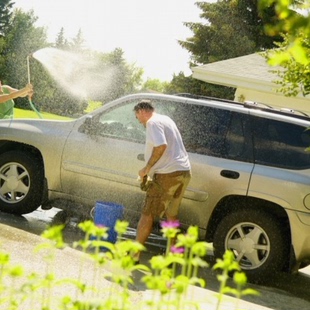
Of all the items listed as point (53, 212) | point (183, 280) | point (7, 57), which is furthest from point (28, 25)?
point (183, 280)

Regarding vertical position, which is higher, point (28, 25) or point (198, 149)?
point (28, 25)

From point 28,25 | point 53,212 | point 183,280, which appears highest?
point 28,25

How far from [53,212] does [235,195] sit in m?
3.12

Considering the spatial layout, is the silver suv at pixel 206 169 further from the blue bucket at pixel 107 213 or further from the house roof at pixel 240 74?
the house roof at pixel 240 74

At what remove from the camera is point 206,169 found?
A: 26.1 ft

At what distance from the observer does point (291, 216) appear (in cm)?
745

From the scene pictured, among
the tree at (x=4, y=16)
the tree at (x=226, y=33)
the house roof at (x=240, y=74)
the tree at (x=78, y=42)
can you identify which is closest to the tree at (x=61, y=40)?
the tree at (x=78, y=42)

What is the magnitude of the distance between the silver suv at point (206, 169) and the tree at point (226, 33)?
111 ft

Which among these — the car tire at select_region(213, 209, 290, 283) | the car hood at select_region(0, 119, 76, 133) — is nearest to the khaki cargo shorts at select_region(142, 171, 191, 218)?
the car tire at select_region(213, 209, 290, 283)

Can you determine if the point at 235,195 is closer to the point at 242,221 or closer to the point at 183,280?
the point at 242,221

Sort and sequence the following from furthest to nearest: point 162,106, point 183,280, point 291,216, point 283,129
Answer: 1. point 162,106
2. point 283,129
3. point 291,216
4. point 183,280

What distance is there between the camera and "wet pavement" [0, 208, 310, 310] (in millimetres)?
6918

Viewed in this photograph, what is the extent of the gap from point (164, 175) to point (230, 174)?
0.82 metres

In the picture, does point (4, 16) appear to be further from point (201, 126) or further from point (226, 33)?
point (201, 126)
